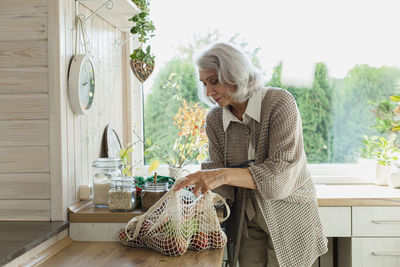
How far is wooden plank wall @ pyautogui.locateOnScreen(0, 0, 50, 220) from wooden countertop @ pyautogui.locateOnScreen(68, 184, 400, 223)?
142 millimetres

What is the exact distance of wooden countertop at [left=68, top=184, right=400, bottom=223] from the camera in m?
1.70

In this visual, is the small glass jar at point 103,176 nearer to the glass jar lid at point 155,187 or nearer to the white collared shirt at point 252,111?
the glass jar lid at point 155,187

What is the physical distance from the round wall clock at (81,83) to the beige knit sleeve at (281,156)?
726mm

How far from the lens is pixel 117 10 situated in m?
2.04

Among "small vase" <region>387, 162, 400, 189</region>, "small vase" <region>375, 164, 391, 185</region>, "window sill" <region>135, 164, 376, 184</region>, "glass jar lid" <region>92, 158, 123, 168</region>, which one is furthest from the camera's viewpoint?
"window sill" <region>135, 164, 376, 184</region>

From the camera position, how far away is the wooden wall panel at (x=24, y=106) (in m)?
1.63

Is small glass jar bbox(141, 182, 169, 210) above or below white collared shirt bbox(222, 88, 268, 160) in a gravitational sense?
below

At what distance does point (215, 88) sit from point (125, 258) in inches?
26.9

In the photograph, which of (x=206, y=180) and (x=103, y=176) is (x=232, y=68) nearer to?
(x=206, y=180)

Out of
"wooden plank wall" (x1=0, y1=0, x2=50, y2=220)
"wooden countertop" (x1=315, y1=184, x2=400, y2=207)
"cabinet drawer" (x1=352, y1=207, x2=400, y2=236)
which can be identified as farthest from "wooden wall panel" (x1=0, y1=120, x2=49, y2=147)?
"cabinet drawer" (x1=352, y1=207, x2=400, y2=236)

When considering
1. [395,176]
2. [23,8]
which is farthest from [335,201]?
[23,8]

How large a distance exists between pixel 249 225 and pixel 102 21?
3.98 feet

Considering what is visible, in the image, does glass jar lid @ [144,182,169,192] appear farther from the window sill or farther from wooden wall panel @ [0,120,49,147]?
the window sill

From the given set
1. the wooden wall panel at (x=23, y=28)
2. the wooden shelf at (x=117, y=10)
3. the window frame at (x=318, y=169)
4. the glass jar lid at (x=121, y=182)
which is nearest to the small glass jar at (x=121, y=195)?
the glass jar lid at (x=121, y=182)
